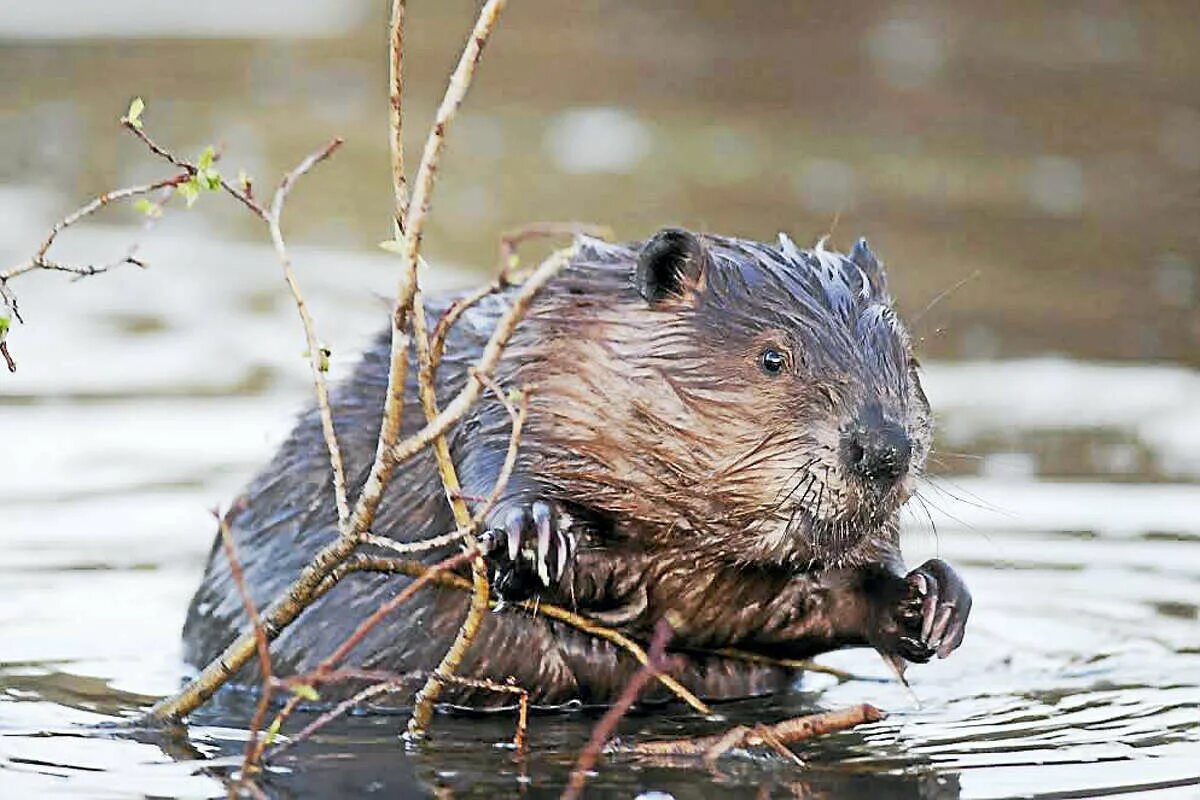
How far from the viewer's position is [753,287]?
4.62 meters

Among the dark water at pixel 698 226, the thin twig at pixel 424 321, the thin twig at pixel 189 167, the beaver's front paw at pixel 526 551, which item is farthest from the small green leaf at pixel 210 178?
the dark water at pixel 698 226

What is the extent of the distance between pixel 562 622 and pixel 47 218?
6.52m

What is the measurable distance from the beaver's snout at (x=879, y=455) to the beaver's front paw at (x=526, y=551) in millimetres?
499

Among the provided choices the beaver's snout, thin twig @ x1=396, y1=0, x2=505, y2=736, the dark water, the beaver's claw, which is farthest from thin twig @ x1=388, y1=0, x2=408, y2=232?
the beaver's claw

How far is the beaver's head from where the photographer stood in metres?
4.36

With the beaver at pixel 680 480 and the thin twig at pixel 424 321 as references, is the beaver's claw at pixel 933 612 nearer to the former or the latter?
the beaver at pixel 680 480

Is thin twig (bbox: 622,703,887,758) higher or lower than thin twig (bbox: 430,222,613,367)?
lower

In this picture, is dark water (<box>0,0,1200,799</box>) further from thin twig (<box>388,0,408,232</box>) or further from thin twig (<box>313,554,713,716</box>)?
thin twig (<box>388,0,408,232</box>)

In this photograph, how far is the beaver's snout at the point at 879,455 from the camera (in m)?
4.29

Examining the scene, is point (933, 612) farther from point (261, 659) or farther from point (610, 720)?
point (261, 659)

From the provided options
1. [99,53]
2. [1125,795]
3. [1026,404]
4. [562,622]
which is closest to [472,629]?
[562,622]

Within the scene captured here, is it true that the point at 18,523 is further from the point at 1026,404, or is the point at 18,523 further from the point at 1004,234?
the point at 1004,234

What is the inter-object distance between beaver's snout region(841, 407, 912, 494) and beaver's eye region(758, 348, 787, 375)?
0.23 meters

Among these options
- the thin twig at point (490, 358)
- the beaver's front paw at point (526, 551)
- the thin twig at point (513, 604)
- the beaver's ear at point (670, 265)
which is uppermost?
the beaver's ear at point (670, 265)
